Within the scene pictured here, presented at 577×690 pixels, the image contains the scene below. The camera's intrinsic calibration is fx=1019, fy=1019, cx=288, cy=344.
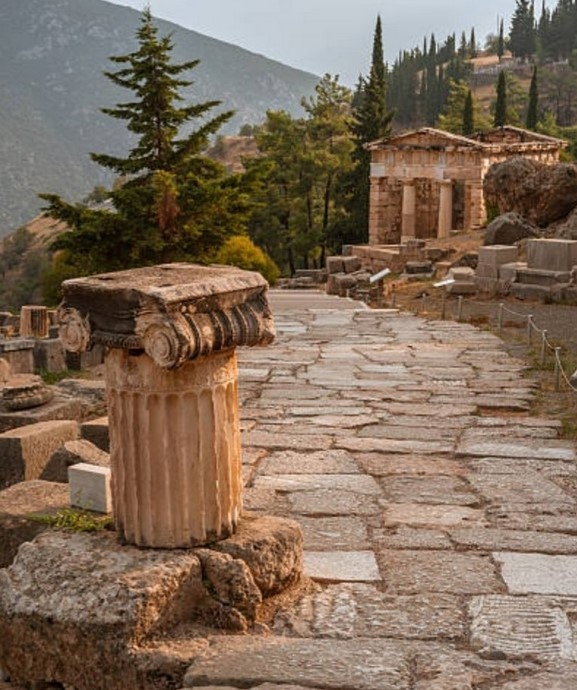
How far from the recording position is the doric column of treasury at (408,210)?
35.7 metres

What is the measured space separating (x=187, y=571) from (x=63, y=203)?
20.4m

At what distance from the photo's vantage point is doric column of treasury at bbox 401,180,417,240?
117 feet

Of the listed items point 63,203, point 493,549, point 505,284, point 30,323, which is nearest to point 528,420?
point 493,549

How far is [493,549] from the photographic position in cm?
556

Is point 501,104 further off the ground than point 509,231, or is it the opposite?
point 501,104

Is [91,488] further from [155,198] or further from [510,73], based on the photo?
[510,73]

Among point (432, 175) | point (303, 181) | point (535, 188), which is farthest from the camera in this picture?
point (303, 181)

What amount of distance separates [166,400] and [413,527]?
212cm

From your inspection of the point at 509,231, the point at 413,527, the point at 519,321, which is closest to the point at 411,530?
the point at 413,527

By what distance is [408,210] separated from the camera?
3584 centimetres

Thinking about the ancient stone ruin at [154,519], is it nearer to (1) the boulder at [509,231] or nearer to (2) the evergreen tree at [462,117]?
(1) the boulder at [509,231]

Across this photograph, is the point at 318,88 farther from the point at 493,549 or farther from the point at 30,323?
the point at 493,549

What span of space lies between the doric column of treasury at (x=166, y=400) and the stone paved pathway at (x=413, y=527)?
2.08 ft

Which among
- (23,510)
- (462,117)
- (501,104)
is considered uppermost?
(501,104)
